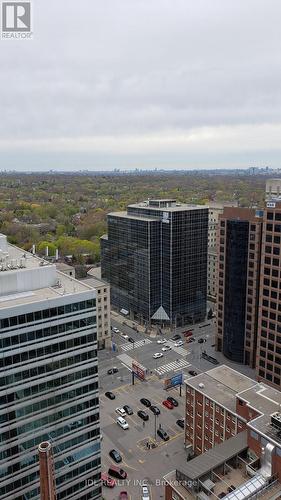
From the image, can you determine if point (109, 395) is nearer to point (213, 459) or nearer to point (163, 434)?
point (163, 434)

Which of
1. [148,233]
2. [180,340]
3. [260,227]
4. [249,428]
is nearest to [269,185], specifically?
[260,227]

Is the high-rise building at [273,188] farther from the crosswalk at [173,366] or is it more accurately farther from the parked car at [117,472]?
the parked car at [117,472]

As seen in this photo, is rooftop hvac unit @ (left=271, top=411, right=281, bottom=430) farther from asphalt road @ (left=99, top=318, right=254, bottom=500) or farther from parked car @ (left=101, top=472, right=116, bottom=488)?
parked car @ (left=101, top=472, right=116, bottom=488)

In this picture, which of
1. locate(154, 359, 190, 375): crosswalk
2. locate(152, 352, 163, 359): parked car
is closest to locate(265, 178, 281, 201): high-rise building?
locate(154, 359, 190, 375): crosswalk

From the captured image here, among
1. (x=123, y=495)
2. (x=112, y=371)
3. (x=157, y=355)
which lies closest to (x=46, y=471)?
(x=123, y=495)

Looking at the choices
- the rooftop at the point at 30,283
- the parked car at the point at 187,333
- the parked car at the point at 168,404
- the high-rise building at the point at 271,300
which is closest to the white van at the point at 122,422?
the parked car at the point at 168,404
